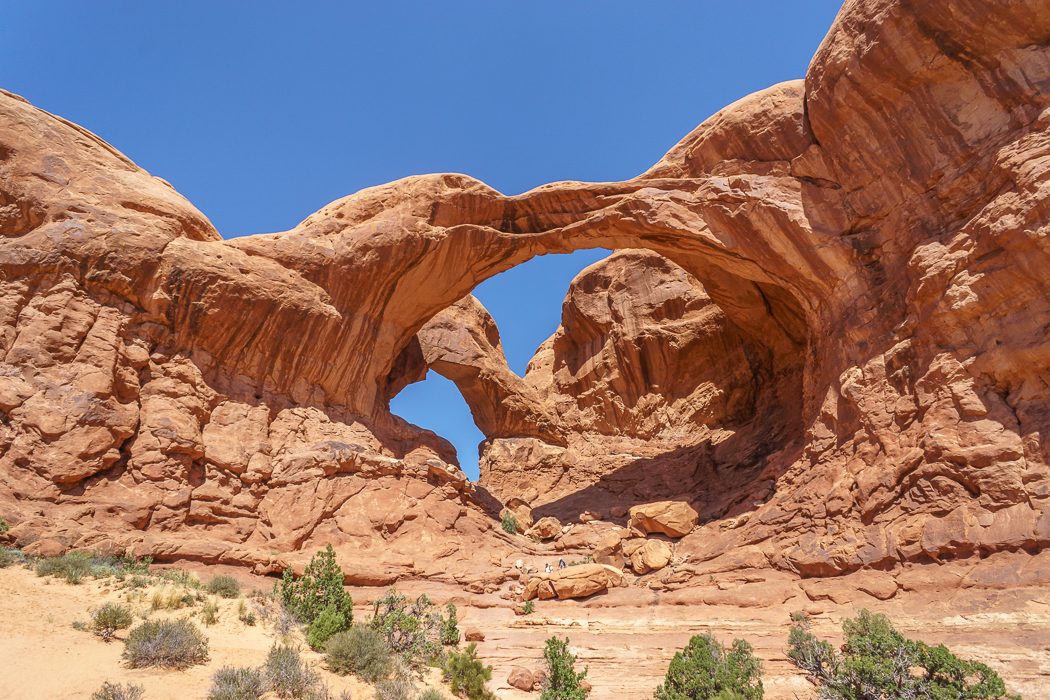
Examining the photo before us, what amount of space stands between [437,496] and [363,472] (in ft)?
7.47

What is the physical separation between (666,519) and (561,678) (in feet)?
30.1

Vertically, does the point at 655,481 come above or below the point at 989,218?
below

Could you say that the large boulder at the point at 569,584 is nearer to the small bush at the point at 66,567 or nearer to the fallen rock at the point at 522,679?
the fallen rock at the point at 522,679

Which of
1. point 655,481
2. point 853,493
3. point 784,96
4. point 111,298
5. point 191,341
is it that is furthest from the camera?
point 655,481

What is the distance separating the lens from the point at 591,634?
38.3 ft

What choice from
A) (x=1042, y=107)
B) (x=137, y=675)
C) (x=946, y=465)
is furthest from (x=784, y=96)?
(x=137, y=675)

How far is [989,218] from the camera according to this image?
41.2 ft

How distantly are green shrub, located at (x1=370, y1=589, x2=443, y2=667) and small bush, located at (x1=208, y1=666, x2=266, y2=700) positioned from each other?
293cm

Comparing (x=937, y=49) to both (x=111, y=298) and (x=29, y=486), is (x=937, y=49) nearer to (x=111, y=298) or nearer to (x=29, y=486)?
(x=111, y=298)

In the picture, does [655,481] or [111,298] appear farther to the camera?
[655,481]

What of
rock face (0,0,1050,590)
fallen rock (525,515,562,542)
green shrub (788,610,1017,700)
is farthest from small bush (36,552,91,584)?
fallen rock (525,515,562,542)

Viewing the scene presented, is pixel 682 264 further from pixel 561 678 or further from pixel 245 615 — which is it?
pixel 245 615

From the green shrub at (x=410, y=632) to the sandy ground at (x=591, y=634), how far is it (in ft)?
2.65

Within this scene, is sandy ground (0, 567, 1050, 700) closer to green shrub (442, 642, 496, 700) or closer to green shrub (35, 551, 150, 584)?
green shrub (35, 551, 150, 584)
